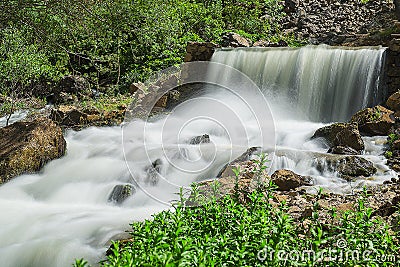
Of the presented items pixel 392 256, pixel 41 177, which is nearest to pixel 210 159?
pixel 41 177

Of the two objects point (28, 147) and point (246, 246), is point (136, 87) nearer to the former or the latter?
point (28, 147)

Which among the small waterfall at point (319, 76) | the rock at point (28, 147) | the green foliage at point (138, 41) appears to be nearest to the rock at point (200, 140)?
the rock at point (28, 147)

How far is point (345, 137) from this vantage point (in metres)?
7.70

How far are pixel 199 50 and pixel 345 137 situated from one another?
7040mm

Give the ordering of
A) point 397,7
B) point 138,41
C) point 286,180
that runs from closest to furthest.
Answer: point 286,180 < point 138,41 < point 397,7

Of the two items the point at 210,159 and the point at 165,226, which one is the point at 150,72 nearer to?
the point at 210,159

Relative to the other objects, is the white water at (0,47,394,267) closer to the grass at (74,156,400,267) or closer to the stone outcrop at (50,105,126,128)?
the stone outcrop at (50,105,126,128)

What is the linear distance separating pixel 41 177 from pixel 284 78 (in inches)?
295

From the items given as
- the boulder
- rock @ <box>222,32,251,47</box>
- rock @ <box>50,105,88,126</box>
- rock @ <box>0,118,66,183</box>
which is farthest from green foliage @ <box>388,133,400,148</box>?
rock @ <box>222,32,251,47</box>

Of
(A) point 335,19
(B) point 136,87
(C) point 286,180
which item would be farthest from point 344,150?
(A) point 335,19

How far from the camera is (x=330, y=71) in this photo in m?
11.0

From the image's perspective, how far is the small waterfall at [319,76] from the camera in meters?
10.4

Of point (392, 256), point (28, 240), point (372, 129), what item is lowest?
point (28, 240)

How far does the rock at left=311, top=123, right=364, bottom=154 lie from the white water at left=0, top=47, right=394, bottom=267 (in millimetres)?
210
